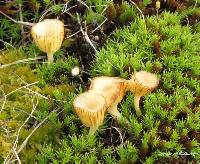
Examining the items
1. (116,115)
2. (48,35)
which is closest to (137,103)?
(116,115)

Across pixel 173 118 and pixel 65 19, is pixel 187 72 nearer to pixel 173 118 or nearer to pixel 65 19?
pixel 173 118

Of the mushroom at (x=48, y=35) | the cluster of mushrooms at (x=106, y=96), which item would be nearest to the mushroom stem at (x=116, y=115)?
the cluster of mushrooms at (x=106, y=96)

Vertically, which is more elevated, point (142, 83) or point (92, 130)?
point (142, 83)

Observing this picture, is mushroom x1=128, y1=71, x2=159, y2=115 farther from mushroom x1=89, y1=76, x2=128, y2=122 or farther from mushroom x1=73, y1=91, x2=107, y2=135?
mushroom x1=73, y1=91, x2=107, y2=135

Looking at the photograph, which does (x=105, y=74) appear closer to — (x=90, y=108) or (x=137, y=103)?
(x=137, y=103)

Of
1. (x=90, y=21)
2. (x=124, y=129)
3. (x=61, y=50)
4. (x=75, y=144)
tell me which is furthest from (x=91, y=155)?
(x=90, y=21)
